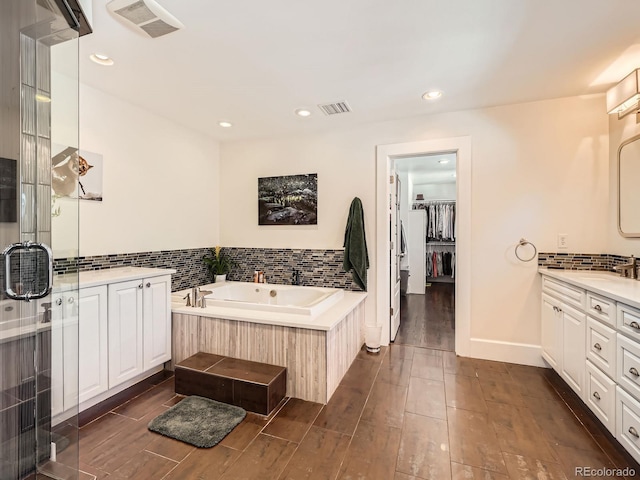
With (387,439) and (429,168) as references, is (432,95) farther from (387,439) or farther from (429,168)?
(429,168)

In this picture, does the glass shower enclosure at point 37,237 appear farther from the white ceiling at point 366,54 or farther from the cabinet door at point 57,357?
the white ceiling at point 366,54

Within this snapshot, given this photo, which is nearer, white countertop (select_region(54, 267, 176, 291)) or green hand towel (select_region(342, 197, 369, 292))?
white countertop (select_region(54, 267, 176, 291))

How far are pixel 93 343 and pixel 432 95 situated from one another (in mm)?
3291

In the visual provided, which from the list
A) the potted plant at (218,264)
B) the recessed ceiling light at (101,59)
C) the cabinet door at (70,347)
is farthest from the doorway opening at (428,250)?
the recessed ceiling light at (101,59)

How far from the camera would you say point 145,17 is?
168 centimetres

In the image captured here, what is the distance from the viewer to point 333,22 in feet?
5.68

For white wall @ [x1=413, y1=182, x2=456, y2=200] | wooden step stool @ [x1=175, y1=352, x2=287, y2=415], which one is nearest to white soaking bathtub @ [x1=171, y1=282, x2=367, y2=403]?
wooden step stool @ [x1=175, y1=352, x2=287, y2=415]

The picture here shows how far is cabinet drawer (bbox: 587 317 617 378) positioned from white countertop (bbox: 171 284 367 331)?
5.44 feet

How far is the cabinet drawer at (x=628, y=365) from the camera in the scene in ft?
4.93

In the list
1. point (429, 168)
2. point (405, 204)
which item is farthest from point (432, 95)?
point (405, 204)

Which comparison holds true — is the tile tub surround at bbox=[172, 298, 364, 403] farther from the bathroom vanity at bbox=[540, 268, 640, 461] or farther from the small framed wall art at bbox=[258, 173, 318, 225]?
the bathroom vanity at bbox=[540, 268, 640, 461]

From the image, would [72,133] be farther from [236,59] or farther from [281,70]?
[281,70]

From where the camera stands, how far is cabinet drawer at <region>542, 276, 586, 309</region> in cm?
Answer: 206

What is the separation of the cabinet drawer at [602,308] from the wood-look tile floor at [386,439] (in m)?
0.72
